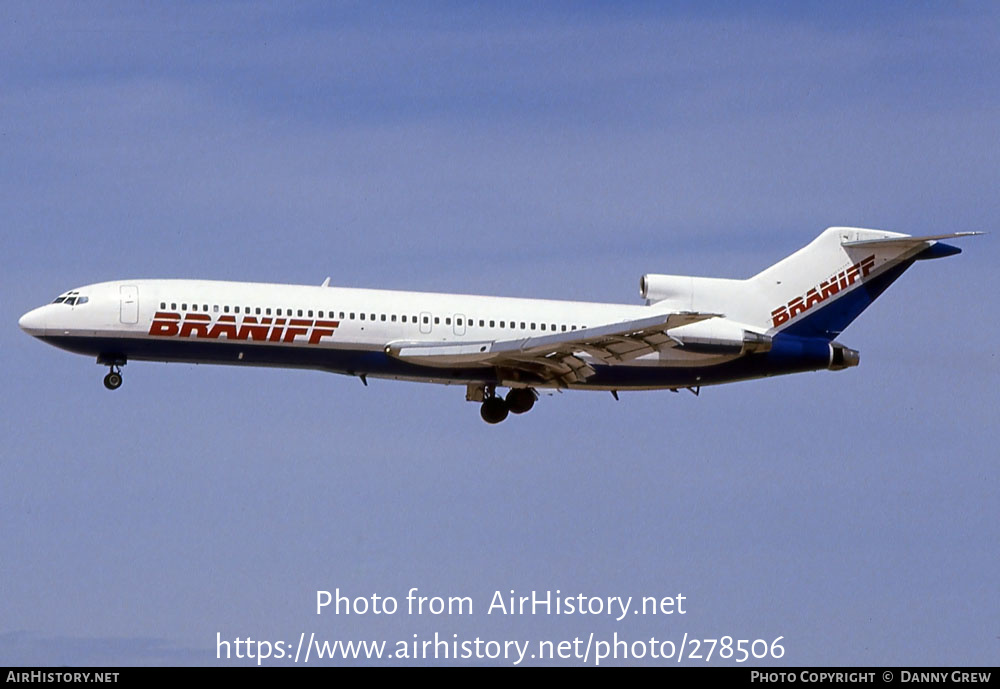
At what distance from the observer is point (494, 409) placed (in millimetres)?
52094

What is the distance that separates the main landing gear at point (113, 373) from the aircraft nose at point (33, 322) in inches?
72.2

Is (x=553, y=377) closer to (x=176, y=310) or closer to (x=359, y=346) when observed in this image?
(x=359, y=346)

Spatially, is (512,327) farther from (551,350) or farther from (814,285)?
(814,285)

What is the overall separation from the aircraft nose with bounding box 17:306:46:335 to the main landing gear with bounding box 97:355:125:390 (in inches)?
72.2

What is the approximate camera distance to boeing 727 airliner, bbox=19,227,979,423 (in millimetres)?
48094

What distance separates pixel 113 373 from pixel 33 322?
2621 millimetres

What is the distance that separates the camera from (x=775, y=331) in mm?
52719

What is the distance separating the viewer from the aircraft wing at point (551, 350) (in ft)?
156

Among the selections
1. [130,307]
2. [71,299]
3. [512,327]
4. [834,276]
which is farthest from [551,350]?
[71,299]

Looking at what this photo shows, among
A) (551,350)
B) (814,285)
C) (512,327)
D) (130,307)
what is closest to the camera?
(130,307)

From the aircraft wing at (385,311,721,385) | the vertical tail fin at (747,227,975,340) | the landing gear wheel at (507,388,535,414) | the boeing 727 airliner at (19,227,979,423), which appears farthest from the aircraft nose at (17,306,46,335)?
the vertical tail fin at (747,227,975,340)
